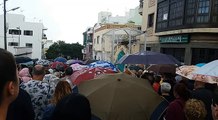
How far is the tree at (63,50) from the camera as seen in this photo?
71000mm

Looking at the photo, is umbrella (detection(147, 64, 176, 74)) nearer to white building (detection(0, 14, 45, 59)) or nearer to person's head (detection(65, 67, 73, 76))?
person's head (detection(65, 67, 73, 76))

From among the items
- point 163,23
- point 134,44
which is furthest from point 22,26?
point 163,23

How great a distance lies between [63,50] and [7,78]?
71048 mm

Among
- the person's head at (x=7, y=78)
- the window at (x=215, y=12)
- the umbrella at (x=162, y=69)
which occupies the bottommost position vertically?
the umbrella at (x=162, y=69)

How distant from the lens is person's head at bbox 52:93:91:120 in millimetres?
3957

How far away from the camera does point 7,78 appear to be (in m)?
1.89

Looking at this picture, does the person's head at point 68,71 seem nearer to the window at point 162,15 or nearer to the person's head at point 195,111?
the person's head at point 195,111

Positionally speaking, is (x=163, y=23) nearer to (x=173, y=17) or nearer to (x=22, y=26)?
(x=173, y=17)

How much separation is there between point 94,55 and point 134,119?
59.4 metres

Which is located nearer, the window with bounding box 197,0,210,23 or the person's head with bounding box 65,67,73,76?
the person's head with bounding box 65,67,73,76

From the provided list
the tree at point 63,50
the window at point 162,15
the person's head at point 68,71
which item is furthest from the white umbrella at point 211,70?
the tree at point 63,50

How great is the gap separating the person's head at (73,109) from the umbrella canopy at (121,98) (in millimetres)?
1035

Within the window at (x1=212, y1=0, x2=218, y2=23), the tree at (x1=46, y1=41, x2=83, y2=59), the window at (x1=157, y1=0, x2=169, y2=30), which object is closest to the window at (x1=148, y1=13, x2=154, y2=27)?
the window at (x1=157, y1=0, x2=169, y2=30)

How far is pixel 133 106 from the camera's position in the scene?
512cm
